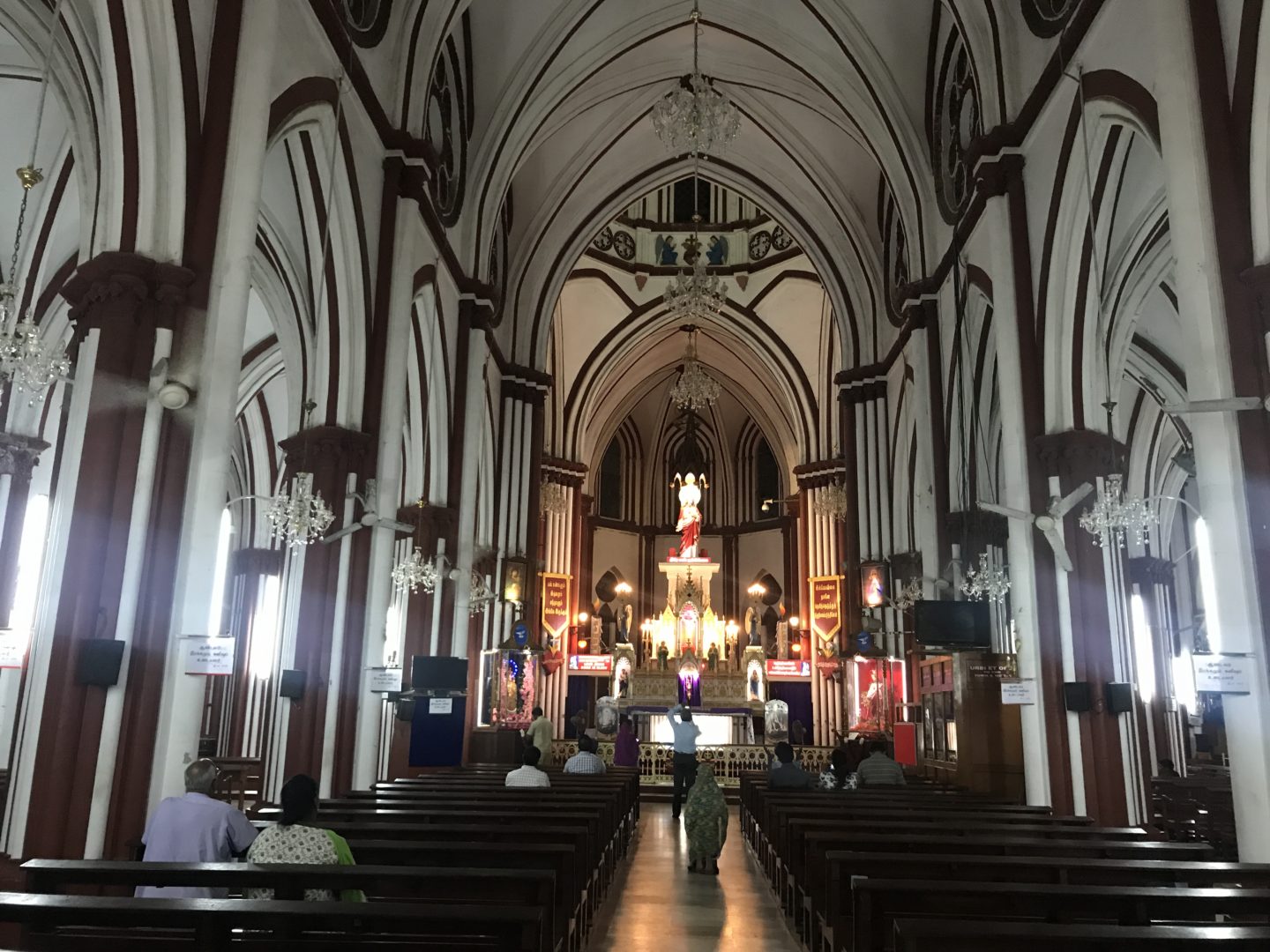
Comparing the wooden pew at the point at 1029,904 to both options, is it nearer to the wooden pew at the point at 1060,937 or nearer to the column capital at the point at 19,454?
the wooden pew at the point at 1060,937

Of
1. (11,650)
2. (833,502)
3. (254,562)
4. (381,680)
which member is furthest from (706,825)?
(833,502)

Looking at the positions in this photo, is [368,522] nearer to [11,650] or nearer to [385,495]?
[385,495]

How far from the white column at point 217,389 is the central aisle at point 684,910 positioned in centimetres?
330

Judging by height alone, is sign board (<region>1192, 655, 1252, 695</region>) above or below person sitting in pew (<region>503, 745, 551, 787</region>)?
above

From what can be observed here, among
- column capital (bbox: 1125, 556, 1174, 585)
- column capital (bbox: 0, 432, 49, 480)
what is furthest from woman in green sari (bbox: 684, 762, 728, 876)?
column capital (bbox: 1125, 556, 1174, 585)

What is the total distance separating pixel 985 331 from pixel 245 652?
56.2 ft

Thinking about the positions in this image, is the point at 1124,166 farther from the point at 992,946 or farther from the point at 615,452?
the point at 615,452

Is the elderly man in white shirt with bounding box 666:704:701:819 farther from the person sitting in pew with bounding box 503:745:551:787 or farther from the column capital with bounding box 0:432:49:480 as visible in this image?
the column capital with bounding box 0:432:49:480

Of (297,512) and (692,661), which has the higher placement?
(297,512)

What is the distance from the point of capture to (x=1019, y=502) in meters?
11.6

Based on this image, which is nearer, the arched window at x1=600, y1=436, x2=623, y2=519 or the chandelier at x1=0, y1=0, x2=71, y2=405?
the chandelier at x1=0, y1=0, x2=71, y2=405

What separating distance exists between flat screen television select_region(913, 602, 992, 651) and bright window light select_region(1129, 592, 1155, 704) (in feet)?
38.9

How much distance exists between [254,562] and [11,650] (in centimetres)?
1423

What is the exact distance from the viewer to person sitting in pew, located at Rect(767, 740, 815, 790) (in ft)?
35.5
